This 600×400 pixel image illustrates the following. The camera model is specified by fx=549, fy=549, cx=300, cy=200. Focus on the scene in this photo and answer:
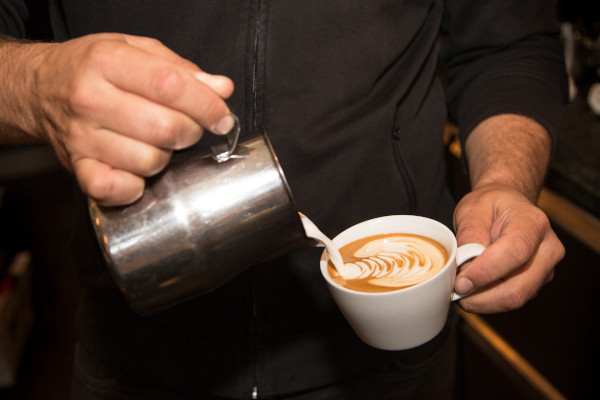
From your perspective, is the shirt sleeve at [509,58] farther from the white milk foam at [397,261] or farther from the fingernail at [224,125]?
the fingernail at [224,125]

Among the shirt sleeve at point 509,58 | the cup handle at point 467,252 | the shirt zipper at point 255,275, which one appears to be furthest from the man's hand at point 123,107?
the shirt sleeve at point 509,58

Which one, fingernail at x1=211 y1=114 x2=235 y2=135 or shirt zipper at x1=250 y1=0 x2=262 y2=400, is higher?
fingernail at x1=211 y1=114 x2=235 y2=135

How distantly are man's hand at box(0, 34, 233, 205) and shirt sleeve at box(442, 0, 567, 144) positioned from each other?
28.7 inches

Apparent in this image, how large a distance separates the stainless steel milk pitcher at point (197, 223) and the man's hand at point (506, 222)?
32 centimetres

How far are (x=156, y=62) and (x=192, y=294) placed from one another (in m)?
0.30

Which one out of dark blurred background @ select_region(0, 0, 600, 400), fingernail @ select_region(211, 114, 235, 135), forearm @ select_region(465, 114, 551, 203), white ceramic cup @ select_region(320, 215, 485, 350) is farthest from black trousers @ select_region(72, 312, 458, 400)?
fingernail @ select_region(211, 114, 235, 135)

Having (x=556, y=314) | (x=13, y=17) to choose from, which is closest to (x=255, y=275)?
(x=13, y=17)

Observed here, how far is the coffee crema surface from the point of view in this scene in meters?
0.86

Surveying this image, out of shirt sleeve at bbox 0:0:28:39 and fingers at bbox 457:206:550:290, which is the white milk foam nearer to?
fingers at bbox 457:206:550:290

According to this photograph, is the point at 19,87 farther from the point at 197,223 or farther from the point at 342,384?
the point at 342,384

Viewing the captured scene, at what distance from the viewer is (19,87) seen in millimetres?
724

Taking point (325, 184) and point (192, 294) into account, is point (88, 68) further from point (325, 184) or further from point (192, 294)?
point (325, 184)

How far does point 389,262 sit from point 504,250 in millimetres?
182

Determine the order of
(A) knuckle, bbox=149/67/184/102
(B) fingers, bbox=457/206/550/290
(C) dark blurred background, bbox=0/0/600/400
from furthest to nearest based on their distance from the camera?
(C) dark blurred background, bbox=0/0/600/400, (B) fingers, bbox=457/206/550/290, (A) knuckle, bbox=149/67/184/102
